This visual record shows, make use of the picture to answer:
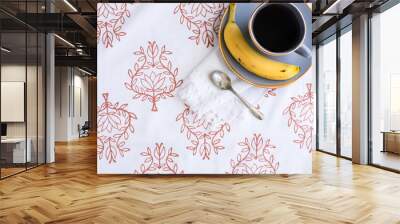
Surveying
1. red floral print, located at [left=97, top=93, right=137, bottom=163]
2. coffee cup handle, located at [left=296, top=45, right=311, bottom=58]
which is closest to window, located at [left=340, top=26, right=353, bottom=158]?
coffee cup handle, located at [left=296, top=45, right=311, bottom=58]

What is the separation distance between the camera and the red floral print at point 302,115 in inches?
186

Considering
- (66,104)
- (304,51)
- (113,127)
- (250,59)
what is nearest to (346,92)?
(304,51)

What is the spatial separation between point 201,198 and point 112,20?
273 cm

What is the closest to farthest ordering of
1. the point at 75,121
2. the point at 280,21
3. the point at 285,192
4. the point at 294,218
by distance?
1. the point at 294,218
2. the point at 285,192
3. the point at 280,21
4. the point at 75,121

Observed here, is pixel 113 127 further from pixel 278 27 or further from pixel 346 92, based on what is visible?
pixel 346 92

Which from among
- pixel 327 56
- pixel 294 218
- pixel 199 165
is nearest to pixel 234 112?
pixel 199 165

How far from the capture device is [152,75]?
185 inches

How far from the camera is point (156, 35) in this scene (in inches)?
186

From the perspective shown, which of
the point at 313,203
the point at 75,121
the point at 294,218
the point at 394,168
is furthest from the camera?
the point at 75,121

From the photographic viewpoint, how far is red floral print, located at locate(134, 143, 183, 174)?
473cm

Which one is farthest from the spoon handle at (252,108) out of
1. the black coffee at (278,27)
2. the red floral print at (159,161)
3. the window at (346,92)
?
the window at (346,92)

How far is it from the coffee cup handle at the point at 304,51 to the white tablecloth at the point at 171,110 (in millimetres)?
275

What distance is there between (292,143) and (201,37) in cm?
195

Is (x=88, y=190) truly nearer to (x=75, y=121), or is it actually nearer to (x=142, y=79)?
(x=142, y=79)
